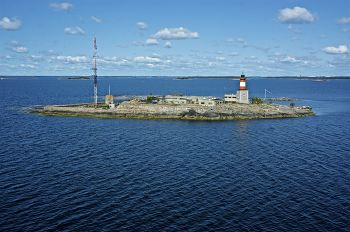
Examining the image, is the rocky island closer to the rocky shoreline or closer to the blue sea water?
the rocky shoreline

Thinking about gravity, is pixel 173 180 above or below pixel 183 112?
below

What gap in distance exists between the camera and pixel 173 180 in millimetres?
36031

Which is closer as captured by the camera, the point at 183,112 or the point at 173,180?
the point at 173,180

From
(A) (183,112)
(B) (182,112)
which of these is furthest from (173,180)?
(B) (182,112)

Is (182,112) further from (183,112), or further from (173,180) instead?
(173,180)

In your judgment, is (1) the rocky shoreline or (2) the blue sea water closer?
(2) the blue sea water

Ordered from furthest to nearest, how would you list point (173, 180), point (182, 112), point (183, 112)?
point (182, 112)
point (183, 112)
point (173, 180)

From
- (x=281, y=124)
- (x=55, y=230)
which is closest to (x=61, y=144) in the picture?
(x=55, y=230)

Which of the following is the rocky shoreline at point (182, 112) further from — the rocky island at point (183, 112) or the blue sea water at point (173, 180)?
the blue sea water at point (173, 180)

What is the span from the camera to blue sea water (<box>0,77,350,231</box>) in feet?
87.9

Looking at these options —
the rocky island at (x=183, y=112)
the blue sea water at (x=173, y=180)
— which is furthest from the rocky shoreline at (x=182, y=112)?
the blue sea water at (x=173, y=180)

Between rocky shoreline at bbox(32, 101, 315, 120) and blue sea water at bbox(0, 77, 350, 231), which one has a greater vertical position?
rocky shoreline at bbox(32, 101, 315, 120)

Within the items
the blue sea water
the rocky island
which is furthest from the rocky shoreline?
the blue sea water

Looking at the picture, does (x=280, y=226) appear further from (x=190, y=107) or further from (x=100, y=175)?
(x=190, y=107)
